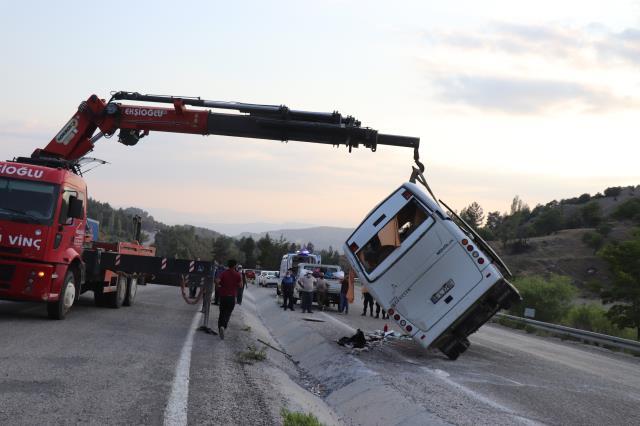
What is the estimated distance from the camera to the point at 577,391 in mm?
11695

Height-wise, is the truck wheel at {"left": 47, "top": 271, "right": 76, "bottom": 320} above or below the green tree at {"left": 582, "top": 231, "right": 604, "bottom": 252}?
below

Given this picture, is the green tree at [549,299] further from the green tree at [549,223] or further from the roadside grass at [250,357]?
the green tree at [549,223]

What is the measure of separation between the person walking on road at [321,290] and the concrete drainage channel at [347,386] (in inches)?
324

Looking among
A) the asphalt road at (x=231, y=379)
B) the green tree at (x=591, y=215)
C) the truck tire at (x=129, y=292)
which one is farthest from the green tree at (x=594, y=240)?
the truck tire at (x=129, y=292)

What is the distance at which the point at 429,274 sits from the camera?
45.1ft

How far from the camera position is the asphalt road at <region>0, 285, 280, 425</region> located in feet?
22.5

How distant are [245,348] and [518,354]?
7.57 metres

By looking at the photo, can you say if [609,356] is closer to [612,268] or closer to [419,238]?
[419,238]

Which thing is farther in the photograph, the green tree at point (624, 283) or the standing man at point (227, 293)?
the green tree at point (624, 283)

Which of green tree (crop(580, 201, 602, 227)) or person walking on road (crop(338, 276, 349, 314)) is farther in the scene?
green tree (crop(580, 201, 602, 227))

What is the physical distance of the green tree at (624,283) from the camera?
30.3 m

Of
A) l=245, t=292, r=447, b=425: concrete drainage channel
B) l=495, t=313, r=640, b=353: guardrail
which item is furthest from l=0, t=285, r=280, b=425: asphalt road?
l=495, t=313, r=640, b=353: guardrail

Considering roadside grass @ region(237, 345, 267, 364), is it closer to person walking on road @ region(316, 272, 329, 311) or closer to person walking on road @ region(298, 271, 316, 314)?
person walking on road @ region(298, 271, 316, 314)

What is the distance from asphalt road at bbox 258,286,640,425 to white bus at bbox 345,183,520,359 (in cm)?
85
